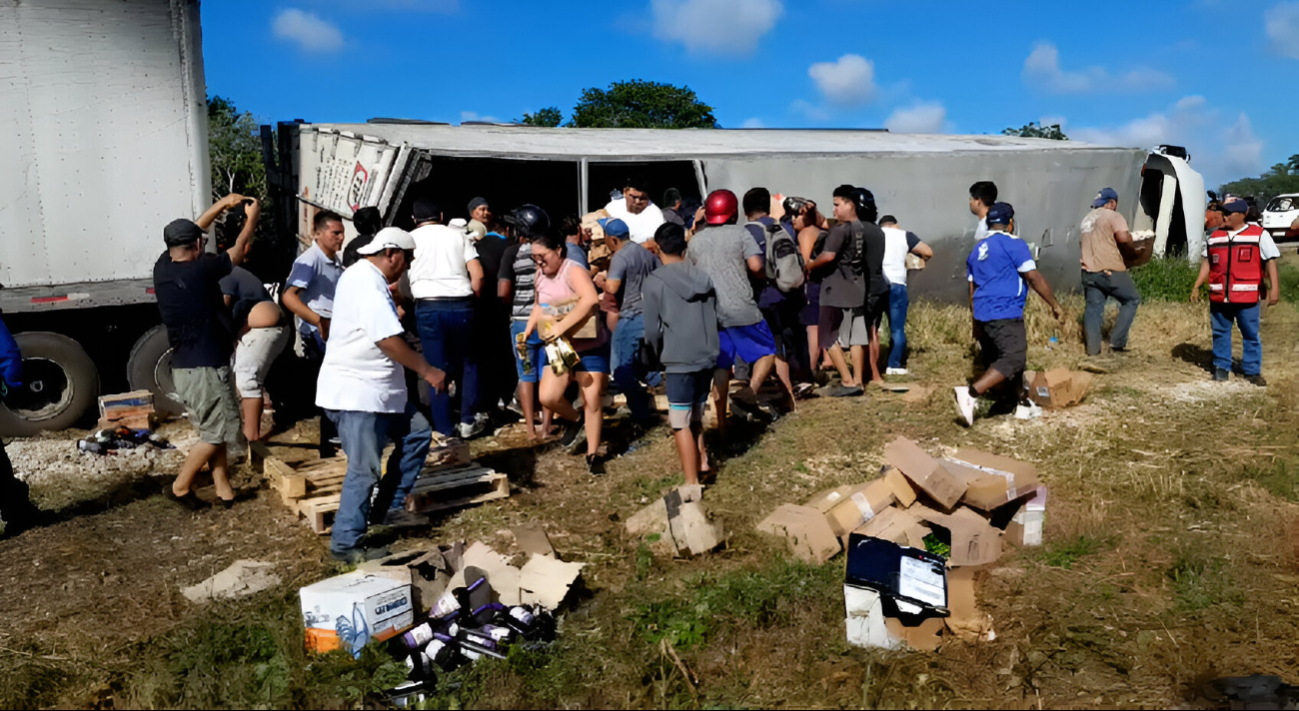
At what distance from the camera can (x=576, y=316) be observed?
6074 millimetres

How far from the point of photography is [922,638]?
402cm

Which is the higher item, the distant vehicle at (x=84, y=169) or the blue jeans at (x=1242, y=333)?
the distant vehicle at (x=84, y=169)

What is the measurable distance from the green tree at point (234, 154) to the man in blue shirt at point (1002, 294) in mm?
18005

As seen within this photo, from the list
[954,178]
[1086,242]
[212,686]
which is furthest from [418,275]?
[954,178]

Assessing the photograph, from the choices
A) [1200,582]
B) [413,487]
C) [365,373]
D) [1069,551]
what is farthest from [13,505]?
[1200,582]

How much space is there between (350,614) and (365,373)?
138 centimetres

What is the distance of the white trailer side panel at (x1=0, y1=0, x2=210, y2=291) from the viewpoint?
24.4ft

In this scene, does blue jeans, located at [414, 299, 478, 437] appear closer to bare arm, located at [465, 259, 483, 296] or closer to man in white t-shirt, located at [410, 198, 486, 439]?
man in white t-shirt, located at [410, 198, 486, 439]

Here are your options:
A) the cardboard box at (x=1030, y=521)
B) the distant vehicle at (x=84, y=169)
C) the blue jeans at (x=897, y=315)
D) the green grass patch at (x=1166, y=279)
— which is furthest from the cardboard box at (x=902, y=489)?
the green grass patch at (x=1166, y=279)

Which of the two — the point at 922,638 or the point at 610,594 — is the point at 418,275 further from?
the point at 922,638

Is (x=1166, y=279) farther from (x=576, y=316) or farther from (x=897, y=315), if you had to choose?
(x=576, y=316)

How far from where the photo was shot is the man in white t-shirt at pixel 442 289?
694cm

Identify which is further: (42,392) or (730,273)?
(42,392)

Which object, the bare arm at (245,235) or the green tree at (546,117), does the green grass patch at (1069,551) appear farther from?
the green tree at (546,117)
